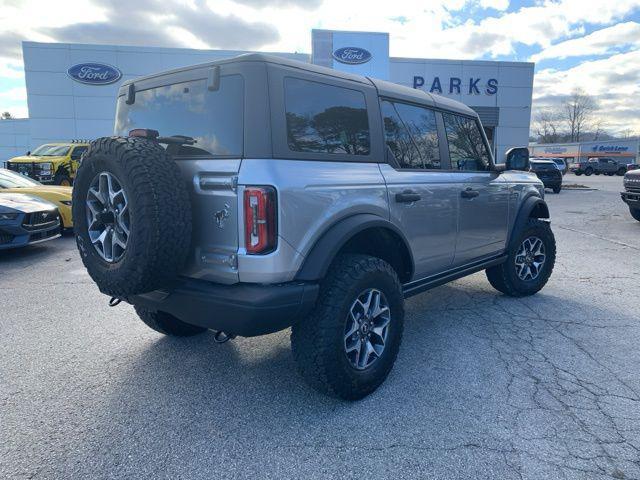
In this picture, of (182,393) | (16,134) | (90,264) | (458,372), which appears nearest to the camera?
(90,264)

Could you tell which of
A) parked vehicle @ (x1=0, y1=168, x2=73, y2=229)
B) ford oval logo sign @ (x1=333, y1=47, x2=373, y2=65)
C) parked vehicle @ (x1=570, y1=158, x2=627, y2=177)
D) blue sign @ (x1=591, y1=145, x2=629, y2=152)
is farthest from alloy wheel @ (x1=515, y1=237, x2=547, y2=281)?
blue sign @ (x1=591, y1=145, x2=629, y2=152)

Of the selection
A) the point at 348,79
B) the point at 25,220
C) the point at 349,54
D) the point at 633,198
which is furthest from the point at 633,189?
the point at 349,54

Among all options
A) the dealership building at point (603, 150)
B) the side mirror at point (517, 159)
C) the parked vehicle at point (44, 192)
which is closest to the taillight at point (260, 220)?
the side mirror at point (517, 159)

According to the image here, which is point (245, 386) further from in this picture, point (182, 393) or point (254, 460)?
point (254, 460)

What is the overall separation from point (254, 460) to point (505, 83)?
2724cm

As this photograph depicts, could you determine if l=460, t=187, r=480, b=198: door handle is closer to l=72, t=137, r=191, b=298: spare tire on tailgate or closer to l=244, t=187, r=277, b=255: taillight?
l=244, t=187, r=277, b=255: taillight

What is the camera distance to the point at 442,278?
3936 millimetres

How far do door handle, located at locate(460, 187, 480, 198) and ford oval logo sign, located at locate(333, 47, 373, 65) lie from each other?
20.1 meters

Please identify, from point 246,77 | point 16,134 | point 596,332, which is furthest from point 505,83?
point 16,134

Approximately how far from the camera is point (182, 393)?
3070 millimetres

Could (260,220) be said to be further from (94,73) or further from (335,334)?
(94,73)

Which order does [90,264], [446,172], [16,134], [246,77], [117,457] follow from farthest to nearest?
[16,134] → [446,172] → [90,264] → [246,77] → [117,457]

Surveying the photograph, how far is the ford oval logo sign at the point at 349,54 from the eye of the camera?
22.3 m

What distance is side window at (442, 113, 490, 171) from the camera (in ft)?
13.4
